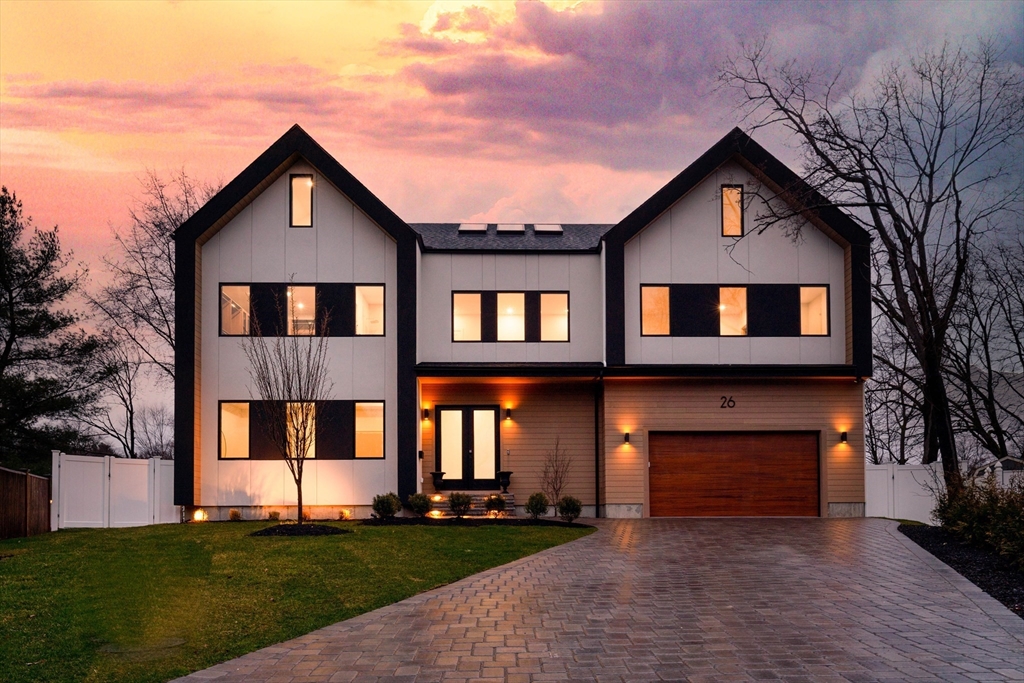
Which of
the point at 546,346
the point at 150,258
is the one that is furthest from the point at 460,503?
the point at 150,258

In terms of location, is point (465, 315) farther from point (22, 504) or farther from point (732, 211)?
point (22, 504)

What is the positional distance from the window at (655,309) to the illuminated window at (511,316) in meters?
2.89

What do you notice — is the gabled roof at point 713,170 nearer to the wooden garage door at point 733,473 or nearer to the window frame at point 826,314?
the window frame at point 826,314

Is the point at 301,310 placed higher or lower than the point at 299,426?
higher

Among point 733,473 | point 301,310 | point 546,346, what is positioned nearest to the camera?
point 301,310

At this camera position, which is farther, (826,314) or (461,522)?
(826,314)

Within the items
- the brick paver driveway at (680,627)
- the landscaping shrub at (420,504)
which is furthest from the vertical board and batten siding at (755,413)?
the brick paver driveway at (680,627)

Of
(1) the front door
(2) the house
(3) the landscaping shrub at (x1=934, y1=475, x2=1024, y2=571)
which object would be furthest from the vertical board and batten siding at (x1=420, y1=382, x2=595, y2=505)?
(3) the landscaping shrub at (x1=934, y1=475, x2=1024, y2=571)

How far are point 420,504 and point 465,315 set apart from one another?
4.79 m

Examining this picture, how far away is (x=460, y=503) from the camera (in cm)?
1766

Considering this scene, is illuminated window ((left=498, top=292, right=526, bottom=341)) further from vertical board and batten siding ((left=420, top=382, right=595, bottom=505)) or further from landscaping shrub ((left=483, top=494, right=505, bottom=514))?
landscaping shrub ((left=483, top=494, right=505, bottom=514))

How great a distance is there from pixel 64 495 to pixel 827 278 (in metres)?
17.9

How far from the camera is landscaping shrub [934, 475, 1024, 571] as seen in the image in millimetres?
11266

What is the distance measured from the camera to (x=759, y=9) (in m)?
21.5
